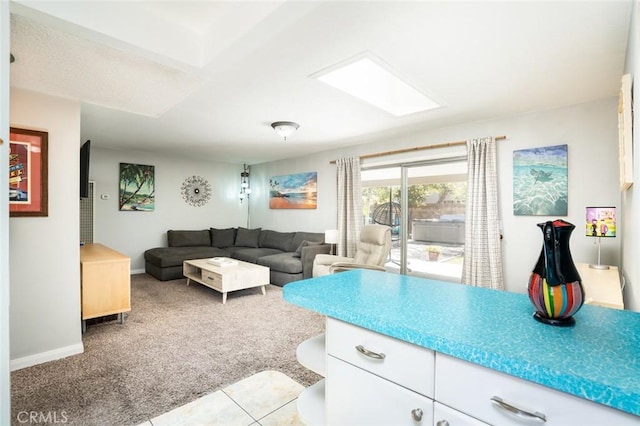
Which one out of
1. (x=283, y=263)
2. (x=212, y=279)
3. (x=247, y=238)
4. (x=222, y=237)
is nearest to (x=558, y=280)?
(x=212, y=279)

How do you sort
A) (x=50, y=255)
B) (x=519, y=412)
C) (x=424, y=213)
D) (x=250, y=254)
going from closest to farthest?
(x=519, y=412) → (x=50, y=255) → (x=424, y=213) → (x=250, y=254)

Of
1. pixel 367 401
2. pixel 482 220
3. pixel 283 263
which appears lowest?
pixel 283 263

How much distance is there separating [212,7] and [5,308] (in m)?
1.87

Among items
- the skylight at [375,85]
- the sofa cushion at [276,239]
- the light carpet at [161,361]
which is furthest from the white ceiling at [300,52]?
the sofa cushion at [276,239]

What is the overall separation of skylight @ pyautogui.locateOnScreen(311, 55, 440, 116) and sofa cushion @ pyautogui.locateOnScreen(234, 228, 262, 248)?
4.21 m

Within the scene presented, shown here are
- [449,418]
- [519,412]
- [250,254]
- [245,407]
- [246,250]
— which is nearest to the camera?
[519,412]

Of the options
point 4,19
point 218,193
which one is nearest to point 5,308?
point 4,19

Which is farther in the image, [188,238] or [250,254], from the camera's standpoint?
[188,238]

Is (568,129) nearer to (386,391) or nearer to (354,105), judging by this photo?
(354,105)

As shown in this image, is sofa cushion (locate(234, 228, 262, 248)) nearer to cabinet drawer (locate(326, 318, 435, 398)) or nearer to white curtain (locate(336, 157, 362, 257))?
white curtain (locate(336, 157, 362, 257))

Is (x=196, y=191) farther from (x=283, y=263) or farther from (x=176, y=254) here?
(x=283, y=263)

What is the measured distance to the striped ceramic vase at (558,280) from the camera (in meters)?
0.83

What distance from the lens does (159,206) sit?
6.12 m

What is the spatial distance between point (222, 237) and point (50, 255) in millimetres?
4028
